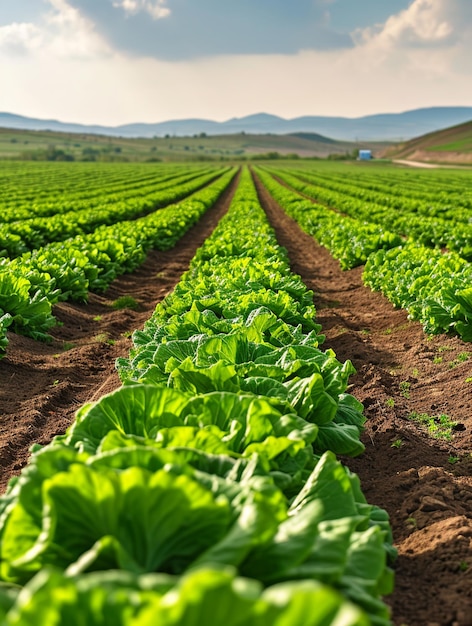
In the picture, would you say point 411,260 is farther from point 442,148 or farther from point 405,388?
point 442,148

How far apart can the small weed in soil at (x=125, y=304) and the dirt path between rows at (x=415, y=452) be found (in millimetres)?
3413

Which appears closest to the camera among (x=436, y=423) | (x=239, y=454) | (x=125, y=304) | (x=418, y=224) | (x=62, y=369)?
(x=239, y=454)

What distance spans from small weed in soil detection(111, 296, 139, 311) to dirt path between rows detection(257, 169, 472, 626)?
3413 millimetres

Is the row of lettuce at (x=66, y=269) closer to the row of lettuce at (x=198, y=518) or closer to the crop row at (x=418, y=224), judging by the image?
the row of lettuce at (x=198, y=518)

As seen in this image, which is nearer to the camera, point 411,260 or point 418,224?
point 411,260

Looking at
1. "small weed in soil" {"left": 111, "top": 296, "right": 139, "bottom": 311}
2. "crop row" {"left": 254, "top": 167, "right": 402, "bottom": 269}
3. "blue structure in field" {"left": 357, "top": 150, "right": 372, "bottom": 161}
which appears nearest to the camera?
"small weed in soil" {"left": 111, "top": 296, "right": 139, "bottom": 311}

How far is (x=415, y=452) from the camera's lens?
16.5ft

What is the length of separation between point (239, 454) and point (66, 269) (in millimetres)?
9046

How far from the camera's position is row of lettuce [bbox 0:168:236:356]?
27.9 ft

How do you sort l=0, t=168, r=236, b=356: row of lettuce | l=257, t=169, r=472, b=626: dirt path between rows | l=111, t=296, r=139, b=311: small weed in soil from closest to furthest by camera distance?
l=257, t=169, r=472, b=626: dirt path between rows, l=0, t=168, r=236, b=356: row of lettuce, l=111, t=296, r=139, b=311: small weed in soil

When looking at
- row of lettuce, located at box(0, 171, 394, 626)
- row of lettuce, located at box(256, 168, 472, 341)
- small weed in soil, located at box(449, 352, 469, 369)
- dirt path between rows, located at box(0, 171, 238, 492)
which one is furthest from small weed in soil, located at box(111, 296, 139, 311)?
row of lettuce, located at box(0, 171, 394, 626)

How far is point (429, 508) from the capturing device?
3.96 m

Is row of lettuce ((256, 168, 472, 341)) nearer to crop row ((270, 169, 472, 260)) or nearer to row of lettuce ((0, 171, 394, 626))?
crop row ((270, 169, 472, 260))

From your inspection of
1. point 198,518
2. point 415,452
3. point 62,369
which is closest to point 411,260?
point 62,369
